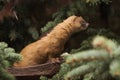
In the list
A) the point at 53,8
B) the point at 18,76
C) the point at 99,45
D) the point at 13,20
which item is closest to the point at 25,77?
the point at 18,76

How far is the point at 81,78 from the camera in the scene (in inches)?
80.0

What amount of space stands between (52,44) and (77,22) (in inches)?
9.2

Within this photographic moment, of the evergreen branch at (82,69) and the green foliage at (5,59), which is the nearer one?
the evergreen branch at (82,69)

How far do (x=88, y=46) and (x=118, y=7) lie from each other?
29.1 inches

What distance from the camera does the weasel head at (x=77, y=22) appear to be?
253cm

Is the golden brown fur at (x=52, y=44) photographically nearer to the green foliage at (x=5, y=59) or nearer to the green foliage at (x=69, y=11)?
the green foliage at (x=69, y=11)

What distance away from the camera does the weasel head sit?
2527 millimetres

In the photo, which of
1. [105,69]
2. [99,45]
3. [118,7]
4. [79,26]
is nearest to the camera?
[99,45]

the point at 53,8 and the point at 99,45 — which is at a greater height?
the point at 53,8

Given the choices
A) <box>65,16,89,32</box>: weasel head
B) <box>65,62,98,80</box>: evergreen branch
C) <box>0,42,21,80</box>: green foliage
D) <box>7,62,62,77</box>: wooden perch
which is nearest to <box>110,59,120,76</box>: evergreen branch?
<box>65,62,98,80</box>: evergreen branch

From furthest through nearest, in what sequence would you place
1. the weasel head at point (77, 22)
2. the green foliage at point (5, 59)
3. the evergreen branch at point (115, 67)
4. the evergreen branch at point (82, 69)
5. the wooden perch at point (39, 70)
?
the weasel head at point (77, 22) → the wooden perch at point (39, 70) → the green foliage at point (5, 59) → the evergreen branch at point (82, 69) → the evergreen branch at point (115, 67)

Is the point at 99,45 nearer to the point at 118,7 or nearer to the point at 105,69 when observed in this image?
the point at 105,69

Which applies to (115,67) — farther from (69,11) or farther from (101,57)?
(69,11)

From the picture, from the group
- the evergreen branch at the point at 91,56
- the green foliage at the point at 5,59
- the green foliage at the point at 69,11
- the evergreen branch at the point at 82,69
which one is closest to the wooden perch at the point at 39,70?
the green foliage at the point at 69,11
